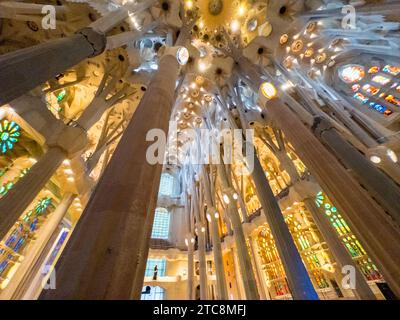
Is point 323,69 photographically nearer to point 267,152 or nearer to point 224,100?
point 267,152

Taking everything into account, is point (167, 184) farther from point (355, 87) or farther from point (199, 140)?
point (355, 87)

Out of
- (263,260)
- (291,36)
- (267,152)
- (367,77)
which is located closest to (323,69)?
(367,77)

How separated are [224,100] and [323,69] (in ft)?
33.0

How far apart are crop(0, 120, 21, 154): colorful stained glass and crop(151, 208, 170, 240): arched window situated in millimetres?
12642

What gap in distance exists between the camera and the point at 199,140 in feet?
49.4

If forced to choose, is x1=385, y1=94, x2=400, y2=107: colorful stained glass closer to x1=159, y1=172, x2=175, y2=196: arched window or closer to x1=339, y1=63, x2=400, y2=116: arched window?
x1=339, y1=63, x2=400, y2=116: arched window

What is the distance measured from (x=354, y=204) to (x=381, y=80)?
14964 millimetres

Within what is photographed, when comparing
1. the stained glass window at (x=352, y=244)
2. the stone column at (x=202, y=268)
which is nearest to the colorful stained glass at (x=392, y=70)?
the stained glass window at (x=352, y=244)

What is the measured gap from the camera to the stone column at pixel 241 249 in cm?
729

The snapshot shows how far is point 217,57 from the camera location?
10852 millimetres

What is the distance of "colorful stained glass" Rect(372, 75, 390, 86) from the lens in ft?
42.2

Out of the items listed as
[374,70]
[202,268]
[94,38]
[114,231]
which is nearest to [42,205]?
[202,268]

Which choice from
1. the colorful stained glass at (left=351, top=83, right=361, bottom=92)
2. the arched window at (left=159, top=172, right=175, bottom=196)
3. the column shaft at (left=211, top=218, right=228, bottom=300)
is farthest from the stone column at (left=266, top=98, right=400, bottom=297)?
the arched window at (left=159, top=172, right=175, bottom=196)
